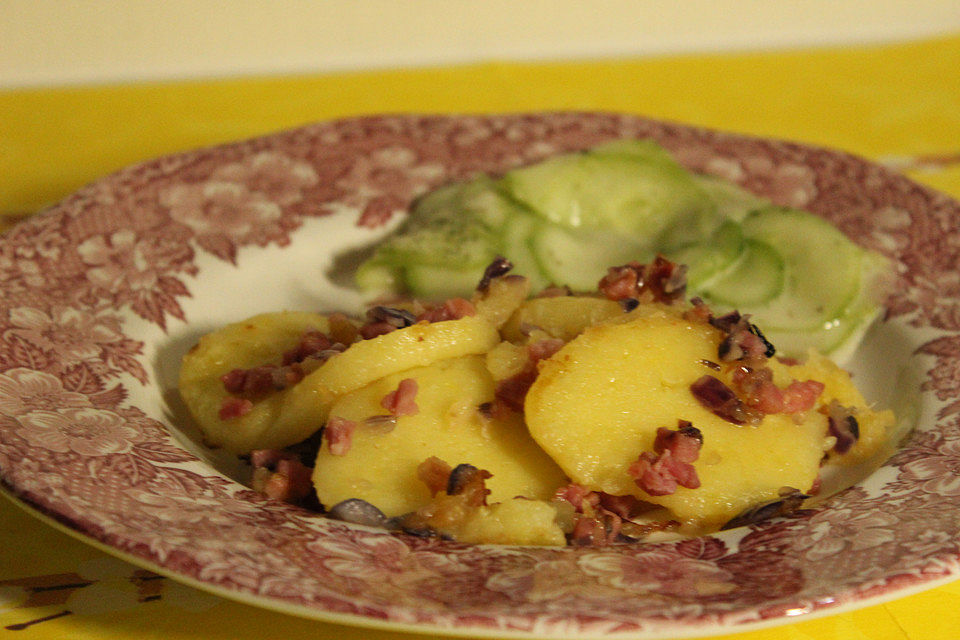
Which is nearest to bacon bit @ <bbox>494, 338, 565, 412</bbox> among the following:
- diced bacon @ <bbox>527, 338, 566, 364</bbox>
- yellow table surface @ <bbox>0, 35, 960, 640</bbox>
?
diced bacon @ <bbox>527, 338, 566, 364</bbox>

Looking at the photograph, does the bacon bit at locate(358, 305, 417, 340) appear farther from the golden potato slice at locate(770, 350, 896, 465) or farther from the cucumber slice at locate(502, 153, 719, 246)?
the cucumber slice at locate(502, 153, 719, 246)

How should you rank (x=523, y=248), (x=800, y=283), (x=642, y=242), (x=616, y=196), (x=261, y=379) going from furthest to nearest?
1. (x=616, y=196)
2. (x=642, y=242)
3. (x=523, y=248)
4. (x=800, y=283)
5. (x=261, y=379)

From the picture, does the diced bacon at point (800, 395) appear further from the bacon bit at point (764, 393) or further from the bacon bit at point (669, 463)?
the bacon bit at point (669, 463)

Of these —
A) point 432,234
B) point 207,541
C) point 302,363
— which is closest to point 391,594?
point 207,541

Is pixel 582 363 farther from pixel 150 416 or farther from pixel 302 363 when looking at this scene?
pixel 150 416

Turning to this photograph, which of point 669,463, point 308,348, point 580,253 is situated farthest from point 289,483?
point 580,253

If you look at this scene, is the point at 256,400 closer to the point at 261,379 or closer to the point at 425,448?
the point at 261,379
